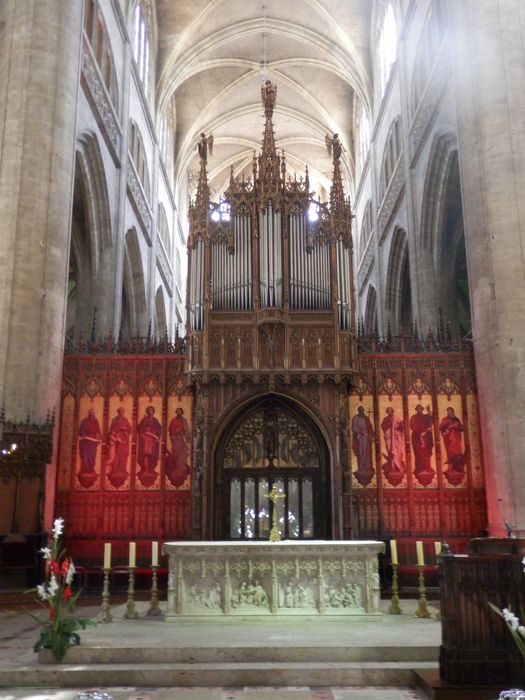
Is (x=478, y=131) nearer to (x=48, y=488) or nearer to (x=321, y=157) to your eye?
(x=48, y=488)

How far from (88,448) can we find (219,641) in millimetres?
7649

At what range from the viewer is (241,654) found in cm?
703

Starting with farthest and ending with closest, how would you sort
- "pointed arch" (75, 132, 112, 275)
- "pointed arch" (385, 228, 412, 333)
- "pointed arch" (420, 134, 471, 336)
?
1. "pointed arch" (385, 228, 412, 333)
2. "pointed arch" (420, 134, 471, 336)
3. "pointed arch" (75, 132, 112, 275)

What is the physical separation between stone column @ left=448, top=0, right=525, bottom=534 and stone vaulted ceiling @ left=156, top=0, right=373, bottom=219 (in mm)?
15431

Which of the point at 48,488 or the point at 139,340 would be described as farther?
the point at 139,340

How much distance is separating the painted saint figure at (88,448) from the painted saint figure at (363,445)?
5302 mm

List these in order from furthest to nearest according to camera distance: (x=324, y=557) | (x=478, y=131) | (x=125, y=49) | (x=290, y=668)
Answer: (x=125, y=49) → (x=478, y=131) → (x=324, y=557) → (x=290, y=668)

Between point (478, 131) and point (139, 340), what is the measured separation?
322 inches

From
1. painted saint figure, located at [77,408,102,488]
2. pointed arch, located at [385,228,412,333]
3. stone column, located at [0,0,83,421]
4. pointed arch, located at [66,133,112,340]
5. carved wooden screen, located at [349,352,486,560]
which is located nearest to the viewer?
stone column, located at [0,0,83,421]

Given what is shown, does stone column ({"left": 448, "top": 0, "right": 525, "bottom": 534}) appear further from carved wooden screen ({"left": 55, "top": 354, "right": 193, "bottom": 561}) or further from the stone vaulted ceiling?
the stone vaulted ceiling

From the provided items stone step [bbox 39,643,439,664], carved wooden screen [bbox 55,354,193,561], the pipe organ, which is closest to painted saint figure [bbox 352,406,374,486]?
the pipe organ

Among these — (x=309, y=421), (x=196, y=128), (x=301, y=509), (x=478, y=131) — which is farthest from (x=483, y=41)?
(x=196, y=128)

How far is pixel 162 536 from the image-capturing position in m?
14.2

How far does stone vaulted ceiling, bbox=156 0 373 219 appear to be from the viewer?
93.1ft
